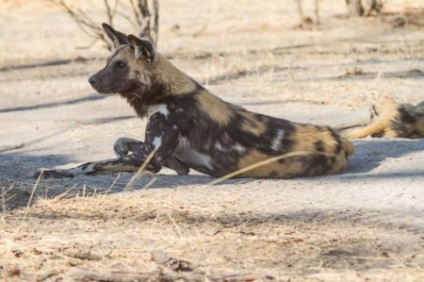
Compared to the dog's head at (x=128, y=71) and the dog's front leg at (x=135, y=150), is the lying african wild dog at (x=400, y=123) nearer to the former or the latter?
the dog's front leg at (x=135, y=150)

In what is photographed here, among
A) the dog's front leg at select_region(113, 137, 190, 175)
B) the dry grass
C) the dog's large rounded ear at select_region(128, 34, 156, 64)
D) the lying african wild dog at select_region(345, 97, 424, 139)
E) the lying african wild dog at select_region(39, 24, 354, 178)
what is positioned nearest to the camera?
the dry grass

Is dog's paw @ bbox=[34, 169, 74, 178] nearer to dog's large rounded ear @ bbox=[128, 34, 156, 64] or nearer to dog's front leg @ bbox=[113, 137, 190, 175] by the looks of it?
dog's front leg @ bbox=[113, 137, 190, 175]

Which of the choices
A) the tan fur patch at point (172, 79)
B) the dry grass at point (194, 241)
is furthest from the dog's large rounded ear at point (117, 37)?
the dry grass at point (194, 241)

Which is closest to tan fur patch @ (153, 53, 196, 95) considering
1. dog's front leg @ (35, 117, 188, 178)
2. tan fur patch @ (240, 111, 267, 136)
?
dog's front leg @ (35, 117, 188, 178)

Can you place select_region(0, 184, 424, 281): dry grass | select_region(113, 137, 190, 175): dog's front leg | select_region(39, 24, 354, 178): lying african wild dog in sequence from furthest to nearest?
1. select_region(113, 137, 190, 175): dog's front leg
2. select_region(39, 24, 354, 178): lying african wild dog
3. select_region(0, 184, 424, 281): dry grass

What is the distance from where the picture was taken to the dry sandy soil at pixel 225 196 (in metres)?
3.79

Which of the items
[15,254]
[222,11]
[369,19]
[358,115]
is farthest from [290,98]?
[222,11]

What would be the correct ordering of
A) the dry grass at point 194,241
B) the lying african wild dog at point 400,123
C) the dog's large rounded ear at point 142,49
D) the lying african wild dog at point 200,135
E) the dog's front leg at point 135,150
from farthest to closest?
Answer: the lying african wild dog at point 400,123 → the dog's front leg at point 135,150 → the dog's large rounded ear at point 142,49 → the lying african wild dog at point 200,135 → the dry grass at point 194,241

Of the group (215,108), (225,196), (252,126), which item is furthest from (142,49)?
(225,196)

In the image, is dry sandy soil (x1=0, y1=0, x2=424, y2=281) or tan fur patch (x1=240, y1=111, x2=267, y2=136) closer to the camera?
dry sandy soil (x1=0, y1=0, x2=424, y2=281)

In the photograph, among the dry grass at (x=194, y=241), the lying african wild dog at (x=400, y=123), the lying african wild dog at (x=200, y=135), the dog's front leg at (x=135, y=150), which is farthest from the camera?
the lying african wild dog at (x=400, y=123)

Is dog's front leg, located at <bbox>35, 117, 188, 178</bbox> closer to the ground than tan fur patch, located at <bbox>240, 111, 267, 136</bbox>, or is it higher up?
closer to the ground

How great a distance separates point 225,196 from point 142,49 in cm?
131

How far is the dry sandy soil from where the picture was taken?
379 cm
